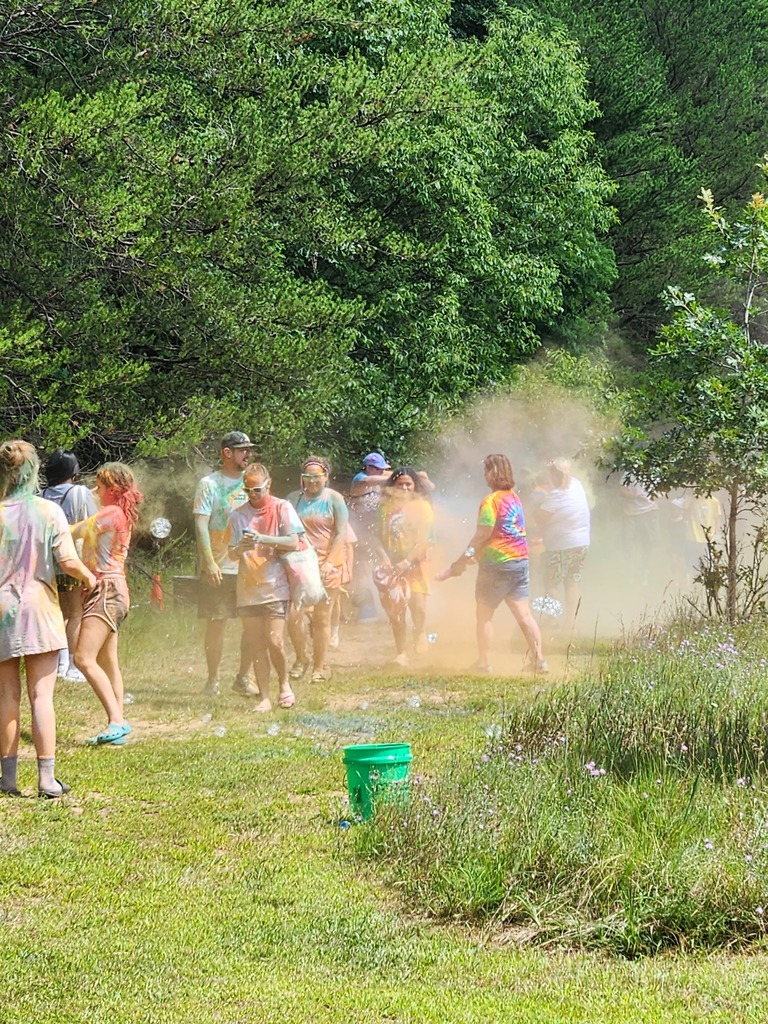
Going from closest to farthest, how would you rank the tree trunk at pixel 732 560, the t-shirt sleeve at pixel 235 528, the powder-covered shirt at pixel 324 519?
the t-shirt sleeve at pixel 235 528 < the powder-covered shirt at pixel 324 519 < the tree trunk at pixel 732 560

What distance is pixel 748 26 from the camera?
115 ft

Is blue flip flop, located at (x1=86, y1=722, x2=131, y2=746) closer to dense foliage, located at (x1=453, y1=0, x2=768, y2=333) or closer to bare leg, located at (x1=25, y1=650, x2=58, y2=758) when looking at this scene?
bare leg, located at (x1=25, y1=650, x2=58, y2=758)

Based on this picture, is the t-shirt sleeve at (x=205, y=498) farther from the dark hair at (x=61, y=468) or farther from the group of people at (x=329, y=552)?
the dark hair at (x=61, y=468)

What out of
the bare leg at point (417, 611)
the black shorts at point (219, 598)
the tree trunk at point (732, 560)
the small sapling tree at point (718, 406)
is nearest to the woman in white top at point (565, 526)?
the small sapling tree at point (718, 406)

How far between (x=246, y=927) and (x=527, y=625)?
6.76 metres

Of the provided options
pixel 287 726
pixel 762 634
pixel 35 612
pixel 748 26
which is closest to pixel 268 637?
pixel 287 726

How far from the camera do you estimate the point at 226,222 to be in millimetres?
14883

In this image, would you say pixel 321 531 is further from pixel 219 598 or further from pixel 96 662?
pixel 96 662

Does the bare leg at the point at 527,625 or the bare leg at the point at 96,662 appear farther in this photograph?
the bare leg at the point at 527,625

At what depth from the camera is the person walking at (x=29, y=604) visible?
6.94 meters

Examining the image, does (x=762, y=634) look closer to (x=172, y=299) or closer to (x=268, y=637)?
(x=268, y=637)

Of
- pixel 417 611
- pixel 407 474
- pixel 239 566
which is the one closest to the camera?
pixel 239 566

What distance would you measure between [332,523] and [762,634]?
12.6ft

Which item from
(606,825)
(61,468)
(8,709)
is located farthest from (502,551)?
(606,825)
